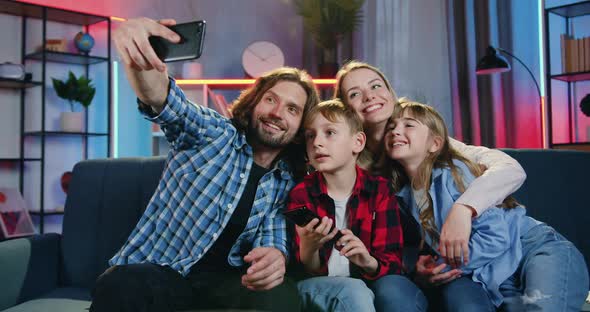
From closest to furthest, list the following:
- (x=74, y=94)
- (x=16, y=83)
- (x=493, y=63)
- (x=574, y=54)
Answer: (x=493, y=63), (x=574, y=54), (x=16, y=83), (x=74, y=94)

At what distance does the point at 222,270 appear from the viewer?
1685mm

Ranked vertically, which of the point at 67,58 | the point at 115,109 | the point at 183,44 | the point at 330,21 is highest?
the point at 330,21

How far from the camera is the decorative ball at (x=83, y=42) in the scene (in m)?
4.30

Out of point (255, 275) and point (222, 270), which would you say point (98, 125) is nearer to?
point (222, 270)

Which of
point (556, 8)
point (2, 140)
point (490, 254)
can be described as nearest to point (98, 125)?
point (2, 140)

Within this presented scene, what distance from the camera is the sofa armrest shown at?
68.1 inches

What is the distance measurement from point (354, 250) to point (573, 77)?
260 cm

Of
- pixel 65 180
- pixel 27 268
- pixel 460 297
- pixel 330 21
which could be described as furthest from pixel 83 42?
pixel 460 297

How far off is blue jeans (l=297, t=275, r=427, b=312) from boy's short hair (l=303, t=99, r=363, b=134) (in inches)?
18.1

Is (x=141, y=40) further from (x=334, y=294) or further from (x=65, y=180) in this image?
(x=65, y=180)

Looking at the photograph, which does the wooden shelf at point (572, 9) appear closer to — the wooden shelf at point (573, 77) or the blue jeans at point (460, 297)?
the wooden shelf at point (573, 77)

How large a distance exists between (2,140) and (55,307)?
2852 millimetres

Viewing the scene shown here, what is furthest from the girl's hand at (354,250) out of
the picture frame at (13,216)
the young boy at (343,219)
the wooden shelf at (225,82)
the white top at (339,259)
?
the picture frame at (13,216)

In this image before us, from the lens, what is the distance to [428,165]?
1.65 m
